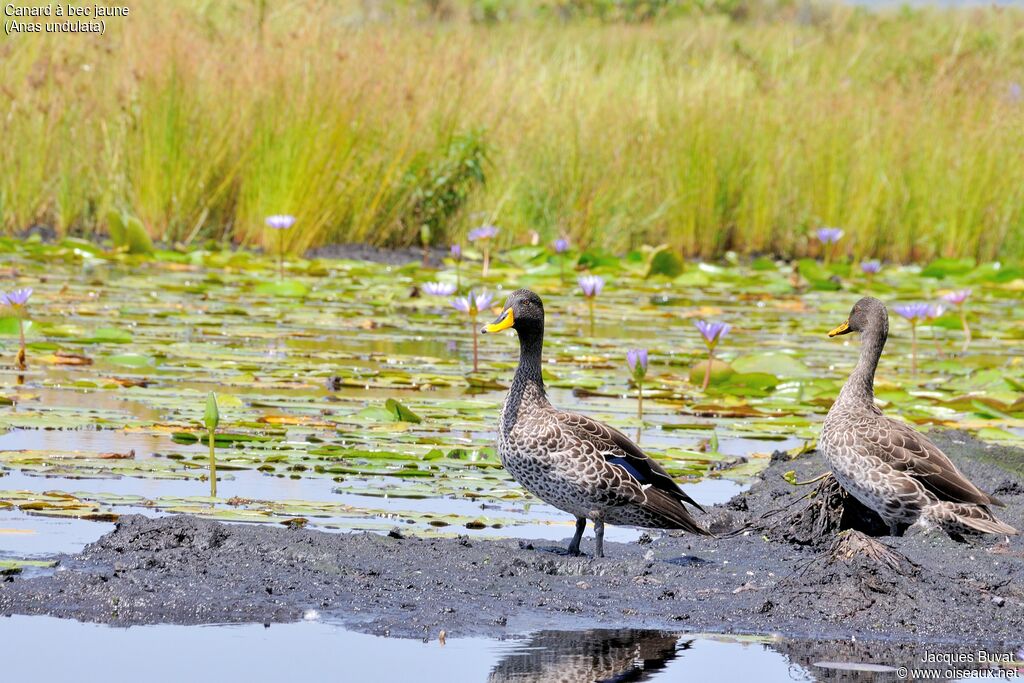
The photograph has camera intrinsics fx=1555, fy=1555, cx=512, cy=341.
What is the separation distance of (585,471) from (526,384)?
1.58ft

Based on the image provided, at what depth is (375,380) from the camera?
7.30m

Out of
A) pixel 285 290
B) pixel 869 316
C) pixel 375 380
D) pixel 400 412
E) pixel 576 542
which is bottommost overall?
pixel 285 290

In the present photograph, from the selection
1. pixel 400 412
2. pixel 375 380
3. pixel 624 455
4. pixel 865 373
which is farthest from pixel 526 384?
pixel 375 380

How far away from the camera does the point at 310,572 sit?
169 inches

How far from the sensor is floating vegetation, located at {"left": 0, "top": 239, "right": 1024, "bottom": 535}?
17.5 ft

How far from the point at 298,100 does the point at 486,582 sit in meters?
9.16

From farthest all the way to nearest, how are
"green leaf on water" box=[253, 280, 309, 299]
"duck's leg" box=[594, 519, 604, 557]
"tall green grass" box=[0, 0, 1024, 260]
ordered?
"tall green grass" box=[0, 0, 1024, 260]
"green leaf on water" box=[253, 280, 309, 299]
"duck's leg" box=[594, 519, 604, 557]

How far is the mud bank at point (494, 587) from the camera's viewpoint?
13.2ft

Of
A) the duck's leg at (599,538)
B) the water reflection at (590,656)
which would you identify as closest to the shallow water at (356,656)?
the water reflection at (590,656)

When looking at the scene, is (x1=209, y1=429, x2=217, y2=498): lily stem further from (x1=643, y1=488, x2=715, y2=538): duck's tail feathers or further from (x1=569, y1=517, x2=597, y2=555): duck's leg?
(x1=643, y1=488, x2=715, y2=538): duck's tail feathers

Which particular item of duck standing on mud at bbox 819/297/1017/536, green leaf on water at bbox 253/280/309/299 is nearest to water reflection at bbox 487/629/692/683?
duck standing on mud at bbox 819/297/1017/536

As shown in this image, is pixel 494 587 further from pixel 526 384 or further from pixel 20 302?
pixel 20 302

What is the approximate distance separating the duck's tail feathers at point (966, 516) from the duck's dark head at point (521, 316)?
146cm

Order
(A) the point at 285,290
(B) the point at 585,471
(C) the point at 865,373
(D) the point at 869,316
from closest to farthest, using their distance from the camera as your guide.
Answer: (B) the point at 585,471 → (C) the point at 865,373 → (D) the point at 869,316 → (A) the point at 285,290
